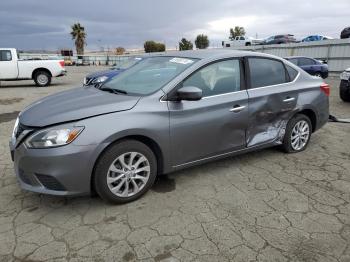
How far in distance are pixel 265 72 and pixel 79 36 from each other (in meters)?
71.8

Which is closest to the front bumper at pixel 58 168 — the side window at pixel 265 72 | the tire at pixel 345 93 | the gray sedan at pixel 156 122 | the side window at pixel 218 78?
the gray sedan at pixel 156 122

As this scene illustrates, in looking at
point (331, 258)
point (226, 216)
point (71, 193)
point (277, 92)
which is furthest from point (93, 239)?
point (277, 92)

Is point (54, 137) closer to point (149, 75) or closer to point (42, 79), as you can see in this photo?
point (149, 75)

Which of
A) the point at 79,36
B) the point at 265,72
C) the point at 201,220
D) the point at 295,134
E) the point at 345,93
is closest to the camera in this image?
the point at 201,220

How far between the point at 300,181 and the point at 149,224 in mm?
2042

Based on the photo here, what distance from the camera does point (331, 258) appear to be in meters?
2.59

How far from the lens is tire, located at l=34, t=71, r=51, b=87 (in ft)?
49.4

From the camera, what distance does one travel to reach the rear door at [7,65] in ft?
46.7

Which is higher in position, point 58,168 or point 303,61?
point 303,61

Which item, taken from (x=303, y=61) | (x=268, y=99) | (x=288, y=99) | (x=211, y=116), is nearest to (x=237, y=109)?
(x=211, y=116)

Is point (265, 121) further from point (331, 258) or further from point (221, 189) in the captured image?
point (331, 258)

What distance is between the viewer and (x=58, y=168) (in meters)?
2.97

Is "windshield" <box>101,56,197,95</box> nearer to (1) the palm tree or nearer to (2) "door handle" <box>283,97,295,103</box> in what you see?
(2) "door handle" <box>283,97,295,103</box>

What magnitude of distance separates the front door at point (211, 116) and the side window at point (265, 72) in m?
0.23
